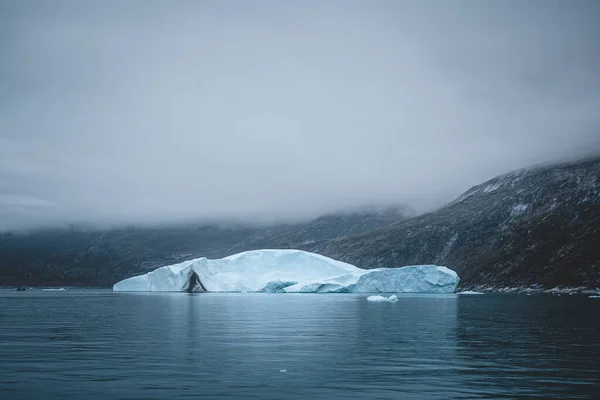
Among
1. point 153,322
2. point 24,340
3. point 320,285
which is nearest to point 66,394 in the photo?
point 24,340

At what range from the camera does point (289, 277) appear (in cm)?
14712

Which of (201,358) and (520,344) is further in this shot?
(520,344)

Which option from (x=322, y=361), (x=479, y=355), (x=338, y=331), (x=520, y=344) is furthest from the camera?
(x=338, y=331)

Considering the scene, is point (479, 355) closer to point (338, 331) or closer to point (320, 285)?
point (338, 331)

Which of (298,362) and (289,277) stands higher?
(298,362)

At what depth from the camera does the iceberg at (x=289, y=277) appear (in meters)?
140

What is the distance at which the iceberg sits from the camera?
140m

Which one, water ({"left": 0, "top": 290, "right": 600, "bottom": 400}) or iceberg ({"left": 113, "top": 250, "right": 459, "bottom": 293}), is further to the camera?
iceberg ({"left": 113, "top": 250, "right": 459, "bottom": 293})

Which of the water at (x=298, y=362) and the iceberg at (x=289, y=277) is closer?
the water at (x=298, y=362)

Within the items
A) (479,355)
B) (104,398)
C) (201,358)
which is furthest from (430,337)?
(104,398)

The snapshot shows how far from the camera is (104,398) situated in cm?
1648

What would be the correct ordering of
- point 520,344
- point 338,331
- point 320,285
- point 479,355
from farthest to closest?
1. point 320,285
2. point 338,331
3. point 520,344
4. point 479,355

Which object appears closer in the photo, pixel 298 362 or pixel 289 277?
pixel 298 362

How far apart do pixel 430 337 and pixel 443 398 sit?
17565mm
